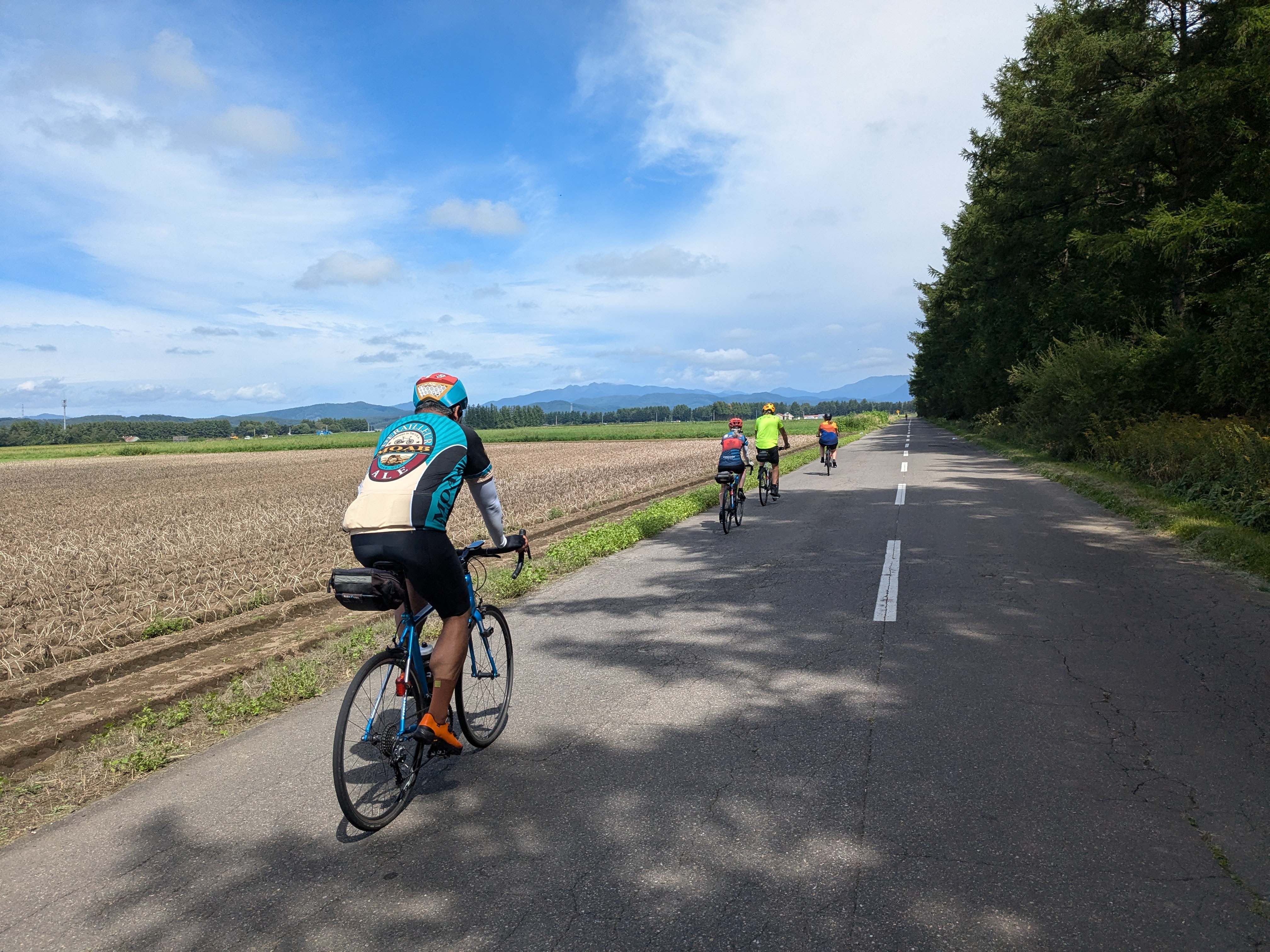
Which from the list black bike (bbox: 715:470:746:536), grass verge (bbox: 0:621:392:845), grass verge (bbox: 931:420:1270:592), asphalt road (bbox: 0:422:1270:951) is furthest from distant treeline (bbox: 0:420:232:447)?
asphalt road (bbox: 0:422:1270:951)

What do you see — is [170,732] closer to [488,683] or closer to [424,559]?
[488,683]

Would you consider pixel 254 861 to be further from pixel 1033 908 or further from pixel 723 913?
pixel 1033 908

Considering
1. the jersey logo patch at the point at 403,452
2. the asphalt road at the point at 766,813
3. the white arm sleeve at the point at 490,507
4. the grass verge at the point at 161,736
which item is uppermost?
the jersey logo patch at the point at 403,452

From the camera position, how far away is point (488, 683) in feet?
14.6

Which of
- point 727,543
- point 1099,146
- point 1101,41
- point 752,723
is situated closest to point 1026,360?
point 1099,146

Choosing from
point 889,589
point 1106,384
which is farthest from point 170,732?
point 1106,384

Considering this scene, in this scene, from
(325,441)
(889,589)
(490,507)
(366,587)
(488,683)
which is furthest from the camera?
(325,441)

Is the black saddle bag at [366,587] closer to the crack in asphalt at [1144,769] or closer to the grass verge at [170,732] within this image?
the grass verge at [170,732]

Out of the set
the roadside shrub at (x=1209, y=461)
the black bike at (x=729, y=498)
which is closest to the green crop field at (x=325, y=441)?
the roadside shrub at (x=1209, y=461)

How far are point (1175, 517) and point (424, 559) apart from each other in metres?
11.6

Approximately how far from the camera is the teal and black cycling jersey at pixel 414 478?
331 centimetres

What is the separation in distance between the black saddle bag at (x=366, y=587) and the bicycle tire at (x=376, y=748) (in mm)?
259

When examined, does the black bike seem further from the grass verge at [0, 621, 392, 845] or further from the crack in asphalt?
the crack in asphalt

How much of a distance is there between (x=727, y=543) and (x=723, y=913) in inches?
315
